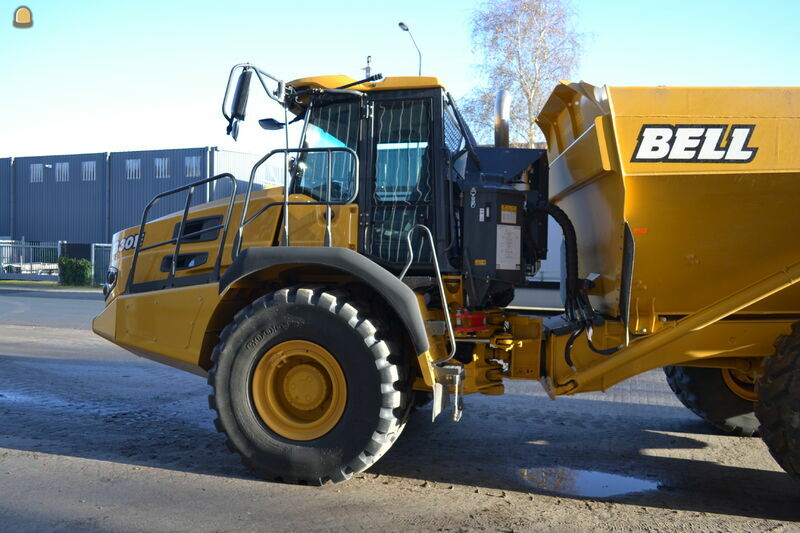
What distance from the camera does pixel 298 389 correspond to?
463 cm

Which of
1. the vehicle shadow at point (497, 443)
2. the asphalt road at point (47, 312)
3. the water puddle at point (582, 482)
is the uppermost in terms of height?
the water puddle at point (582, 482)

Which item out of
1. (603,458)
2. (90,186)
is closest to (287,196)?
(603,458)

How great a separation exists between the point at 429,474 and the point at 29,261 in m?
33.1

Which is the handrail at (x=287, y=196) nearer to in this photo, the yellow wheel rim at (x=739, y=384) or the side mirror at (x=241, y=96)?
the side mirror at (x=241, y=96)

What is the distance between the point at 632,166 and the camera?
4172 millimetres

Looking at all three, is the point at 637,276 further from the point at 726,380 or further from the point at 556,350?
the point at 726,380

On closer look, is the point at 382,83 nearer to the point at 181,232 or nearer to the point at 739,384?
the point at 181,232

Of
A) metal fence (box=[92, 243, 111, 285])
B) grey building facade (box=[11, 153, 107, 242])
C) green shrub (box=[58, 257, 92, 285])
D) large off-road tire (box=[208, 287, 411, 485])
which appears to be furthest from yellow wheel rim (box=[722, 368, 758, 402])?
grey building facade (box=[11, 153, 107, 242])

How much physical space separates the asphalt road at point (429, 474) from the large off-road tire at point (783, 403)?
1.30 ft

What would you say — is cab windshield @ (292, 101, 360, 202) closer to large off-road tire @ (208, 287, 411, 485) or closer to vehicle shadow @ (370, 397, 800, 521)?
large off-road tire @ (208, 287, 411, 485)

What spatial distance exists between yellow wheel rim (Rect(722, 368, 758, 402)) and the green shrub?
1105 inches

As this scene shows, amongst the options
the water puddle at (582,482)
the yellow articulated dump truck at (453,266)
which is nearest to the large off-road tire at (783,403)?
the yellow articulated dump truck at (453,266)

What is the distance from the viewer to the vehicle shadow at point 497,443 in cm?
456

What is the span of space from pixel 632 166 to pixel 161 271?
3.57m
